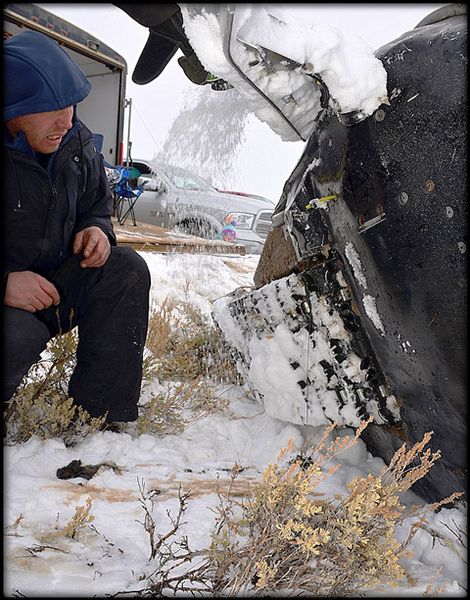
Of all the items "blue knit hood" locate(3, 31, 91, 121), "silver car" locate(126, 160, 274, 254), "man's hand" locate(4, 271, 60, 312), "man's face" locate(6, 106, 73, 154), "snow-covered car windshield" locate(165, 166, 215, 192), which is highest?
"blue knit hood" locate(3, 31, 91, 121)

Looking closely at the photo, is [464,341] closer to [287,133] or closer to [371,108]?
[371,108]

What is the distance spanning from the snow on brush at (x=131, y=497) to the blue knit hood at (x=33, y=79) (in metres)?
1.37

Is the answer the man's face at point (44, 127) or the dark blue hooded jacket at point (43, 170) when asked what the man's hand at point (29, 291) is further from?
the man's face at point (44, 127)

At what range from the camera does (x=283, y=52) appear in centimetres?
163

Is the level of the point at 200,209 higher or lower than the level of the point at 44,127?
lower

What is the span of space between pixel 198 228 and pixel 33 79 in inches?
327

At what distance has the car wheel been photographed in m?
10.1

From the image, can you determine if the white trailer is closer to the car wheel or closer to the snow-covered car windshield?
the snow-covered car windshield

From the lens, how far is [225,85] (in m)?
2.66

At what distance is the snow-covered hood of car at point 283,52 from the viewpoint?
1.60m

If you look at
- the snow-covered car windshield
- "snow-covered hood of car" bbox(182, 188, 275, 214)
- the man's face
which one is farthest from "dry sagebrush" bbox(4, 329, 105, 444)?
the snow-covered car windshield

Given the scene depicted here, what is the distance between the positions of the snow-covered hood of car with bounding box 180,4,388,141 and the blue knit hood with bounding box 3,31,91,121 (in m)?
0.72

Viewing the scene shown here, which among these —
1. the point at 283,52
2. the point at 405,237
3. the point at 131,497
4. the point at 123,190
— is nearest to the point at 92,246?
the point at 131,497

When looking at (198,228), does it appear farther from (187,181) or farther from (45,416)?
(45,416)
